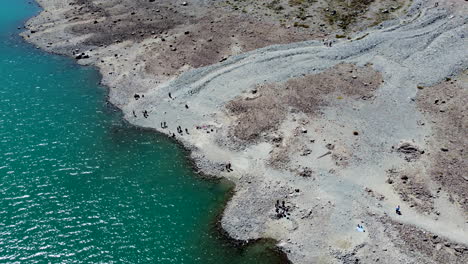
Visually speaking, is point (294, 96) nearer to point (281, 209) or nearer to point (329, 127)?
point (329, 127)

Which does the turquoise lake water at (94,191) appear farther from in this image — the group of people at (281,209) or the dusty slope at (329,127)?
the group of people at (281,209)

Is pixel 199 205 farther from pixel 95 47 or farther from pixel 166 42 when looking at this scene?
pixel 95 47

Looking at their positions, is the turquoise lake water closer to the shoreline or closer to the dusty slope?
the shoreline

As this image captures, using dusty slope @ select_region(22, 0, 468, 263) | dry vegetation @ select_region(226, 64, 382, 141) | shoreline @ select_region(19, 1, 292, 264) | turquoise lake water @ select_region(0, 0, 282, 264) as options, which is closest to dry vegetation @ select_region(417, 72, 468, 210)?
dusty slope @ select_region(22, 0, 468, 263)

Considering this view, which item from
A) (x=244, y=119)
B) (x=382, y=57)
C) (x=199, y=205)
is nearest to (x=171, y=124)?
(x=244, y=119)

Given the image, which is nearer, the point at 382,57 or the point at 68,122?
the point at 68,122

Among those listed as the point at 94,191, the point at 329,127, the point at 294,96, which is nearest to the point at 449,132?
the point at 329,127

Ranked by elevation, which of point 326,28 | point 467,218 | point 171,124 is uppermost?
point 326,28

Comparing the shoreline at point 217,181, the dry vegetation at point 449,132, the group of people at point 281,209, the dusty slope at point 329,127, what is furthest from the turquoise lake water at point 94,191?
the dry vegetation at point 449,132
